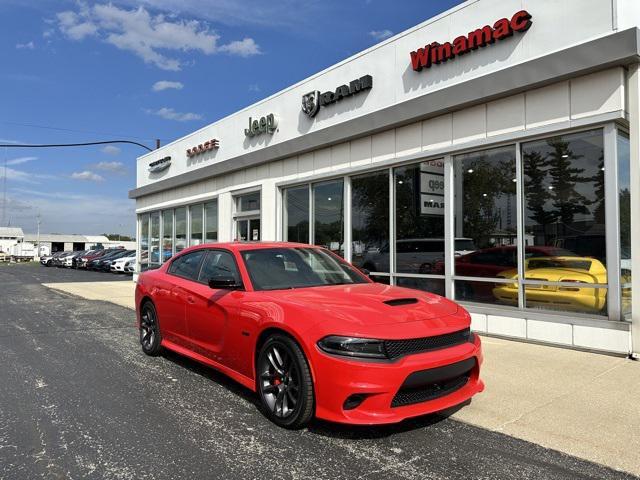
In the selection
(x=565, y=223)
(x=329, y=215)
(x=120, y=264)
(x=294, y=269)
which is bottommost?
(x=120, y=264)

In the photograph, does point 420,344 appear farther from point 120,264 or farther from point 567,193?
point 120,264

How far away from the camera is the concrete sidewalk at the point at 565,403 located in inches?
144

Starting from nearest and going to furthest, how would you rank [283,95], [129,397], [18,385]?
[129,397]
[18,385]
[283,95]

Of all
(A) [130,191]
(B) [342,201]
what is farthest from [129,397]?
(A) [130,191]

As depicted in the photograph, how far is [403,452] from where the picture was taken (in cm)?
347

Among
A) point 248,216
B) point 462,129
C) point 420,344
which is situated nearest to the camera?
point 420,344

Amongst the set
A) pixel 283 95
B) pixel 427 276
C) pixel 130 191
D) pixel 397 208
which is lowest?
pixel 427 276

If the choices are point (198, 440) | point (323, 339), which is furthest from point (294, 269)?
point (198, 440)

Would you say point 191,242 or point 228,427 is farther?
point 191,242

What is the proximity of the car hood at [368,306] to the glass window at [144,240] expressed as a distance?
1717cm

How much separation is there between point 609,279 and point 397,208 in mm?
3984

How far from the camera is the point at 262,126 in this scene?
13.2m

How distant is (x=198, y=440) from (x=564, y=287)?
541 cm

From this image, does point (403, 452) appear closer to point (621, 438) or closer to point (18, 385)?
point (621, 438)
